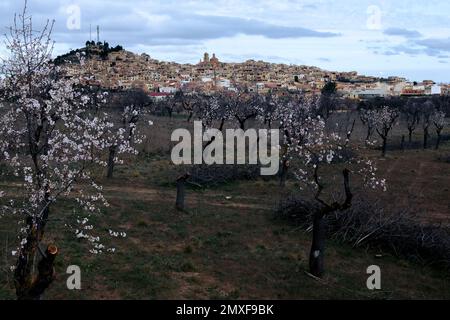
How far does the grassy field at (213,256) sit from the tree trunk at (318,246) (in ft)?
1.06

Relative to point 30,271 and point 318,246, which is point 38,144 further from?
point 318,246

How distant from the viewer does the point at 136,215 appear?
18484 millimetres

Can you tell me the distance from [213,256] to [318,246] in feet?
10.7

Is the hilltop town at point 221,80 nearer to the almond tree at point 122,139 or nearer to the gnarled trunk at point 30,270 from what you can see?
the almond tree at point 122,139

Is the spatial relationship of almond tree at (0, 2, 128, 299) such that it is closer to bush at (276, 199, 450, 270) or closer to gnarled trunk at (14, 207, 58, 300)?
gnarled trunk at (14, 207, 58, 300)

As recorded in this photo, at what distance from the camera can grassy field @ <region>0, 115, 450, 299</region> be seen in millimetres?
11766

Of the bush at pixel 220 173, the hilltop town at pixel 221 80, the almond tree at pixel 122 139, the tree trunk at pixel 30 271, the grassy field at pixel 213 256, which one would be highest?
the hilltop town at pixel 221 80

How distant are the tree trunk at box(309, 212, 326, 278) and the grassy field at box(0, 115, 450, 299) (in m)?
0.32

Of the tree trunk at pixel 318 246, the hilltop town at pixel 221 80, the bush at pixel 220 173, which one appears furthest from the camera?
the hilltop town at pixel 221 80

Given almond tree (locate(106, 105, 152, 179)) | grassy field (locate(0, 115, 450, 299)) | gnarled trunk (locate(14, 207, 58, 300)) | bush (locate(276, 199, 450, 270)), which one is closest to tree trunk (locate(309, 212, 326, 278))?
grassy field (locate(0, 115, 450, 299))

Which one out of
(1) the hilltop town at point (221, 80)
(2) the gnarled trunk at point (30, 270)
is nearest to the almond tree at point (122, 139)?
(2) the gnarled trunk at point (30, 270)

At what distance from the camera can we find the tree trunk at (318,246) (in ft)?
42.0

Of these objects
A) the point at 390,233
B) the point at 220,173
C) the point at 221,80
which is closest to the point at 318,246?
the point at 390,233
